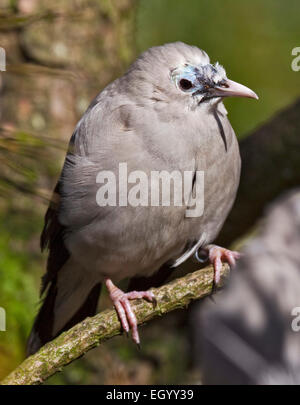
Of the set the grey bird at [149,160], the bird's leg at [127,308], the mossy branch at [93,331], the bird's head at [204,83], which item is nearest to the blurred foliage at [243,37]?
the grey bird at [149,160]

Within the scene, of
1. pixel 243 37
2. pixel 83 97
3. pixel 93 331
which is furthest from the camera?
pixel 243 37

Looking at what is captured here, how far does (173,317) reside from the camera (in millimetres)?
6008

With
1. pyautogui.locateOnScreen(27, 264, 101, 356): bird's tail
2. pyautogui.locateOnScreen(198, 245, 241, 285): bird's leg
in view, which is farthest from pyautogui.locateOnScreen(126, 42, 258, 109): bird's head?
pyautogui.locateOnScreen(27, 264, 101, 356): bird's tail

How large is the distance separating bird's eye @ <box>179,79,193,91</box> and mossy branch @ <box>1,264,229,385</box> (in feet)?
2.88

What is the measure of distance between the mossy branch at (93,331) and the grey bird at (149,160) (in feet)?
0.31

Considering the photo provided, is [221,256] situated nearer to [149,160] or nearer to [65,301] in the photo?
[149,160]

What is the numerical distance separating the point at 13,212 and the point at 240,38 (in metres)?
3.00

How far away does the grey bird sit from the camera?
379 cm

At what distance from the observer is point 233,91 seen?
3727mm

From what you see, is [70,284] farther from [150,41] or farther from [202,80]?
[150,41]

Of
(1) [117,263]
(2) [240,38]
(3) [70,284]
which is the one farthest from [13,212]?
(2) [240,38]

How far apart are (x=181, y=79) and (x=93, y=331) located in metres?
1.29

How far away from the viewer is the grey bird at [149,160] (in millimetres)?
3793

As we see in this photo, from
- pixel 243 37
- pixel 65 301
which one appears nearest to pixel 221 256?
pixel 65 301
